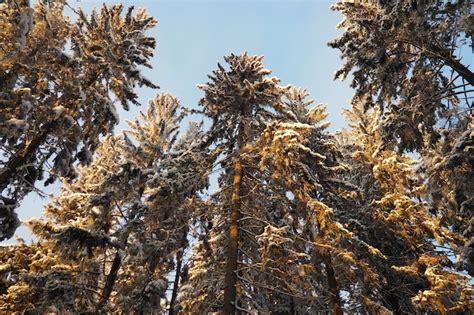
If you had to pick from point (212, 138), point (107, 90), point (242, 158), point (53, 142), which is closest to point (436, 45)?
point (242, 158)

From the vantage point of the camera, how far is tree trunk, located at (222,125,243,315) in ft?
31.2

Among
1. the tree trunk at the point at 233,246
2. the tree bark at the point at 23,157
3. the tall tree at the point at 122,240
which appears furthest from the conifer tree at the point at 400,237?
the tree bark at the point at 23,157

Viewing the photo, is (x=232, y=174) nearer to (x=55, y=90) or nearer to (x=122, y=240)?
(x=122, y=240)

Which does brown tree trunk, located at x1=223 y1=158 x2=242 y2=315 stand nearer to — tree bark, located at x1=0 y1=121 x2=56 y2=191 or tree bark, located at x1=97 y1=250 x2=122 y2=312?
tree bark, located at x1=97 y1=250 x2=122 y2=312

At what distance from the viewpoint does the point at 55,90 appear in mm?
11641

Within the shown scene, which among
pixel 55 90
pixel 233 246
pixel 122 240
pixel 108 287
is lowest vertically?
pixel 108 287

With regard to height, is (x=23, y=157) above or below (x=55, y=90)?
below

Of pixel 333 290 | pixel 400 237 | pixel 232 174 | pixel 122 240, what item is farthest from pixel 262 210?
pixel 400 237

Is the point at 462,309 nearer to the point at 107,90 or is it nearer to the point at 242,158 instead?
the point at 242,158

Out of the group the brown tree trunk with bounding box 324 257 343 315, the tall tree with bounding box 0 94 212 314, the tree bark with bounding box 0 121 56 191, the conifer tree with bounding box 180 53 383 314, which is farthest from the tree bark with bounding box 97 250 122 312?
the brown tree trunk with bounding box 324 257 343 315

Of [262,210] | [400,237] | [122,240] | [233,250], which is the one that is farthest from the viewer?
[400,237]

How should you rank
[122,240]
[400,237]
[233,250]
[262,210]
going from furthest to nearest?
[400,237], [262,210], [122,240], [233,250]

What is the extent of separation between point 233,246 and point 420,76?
786 cm

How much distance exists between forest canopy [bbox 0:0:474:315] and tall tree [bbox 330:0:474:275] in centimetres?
5
